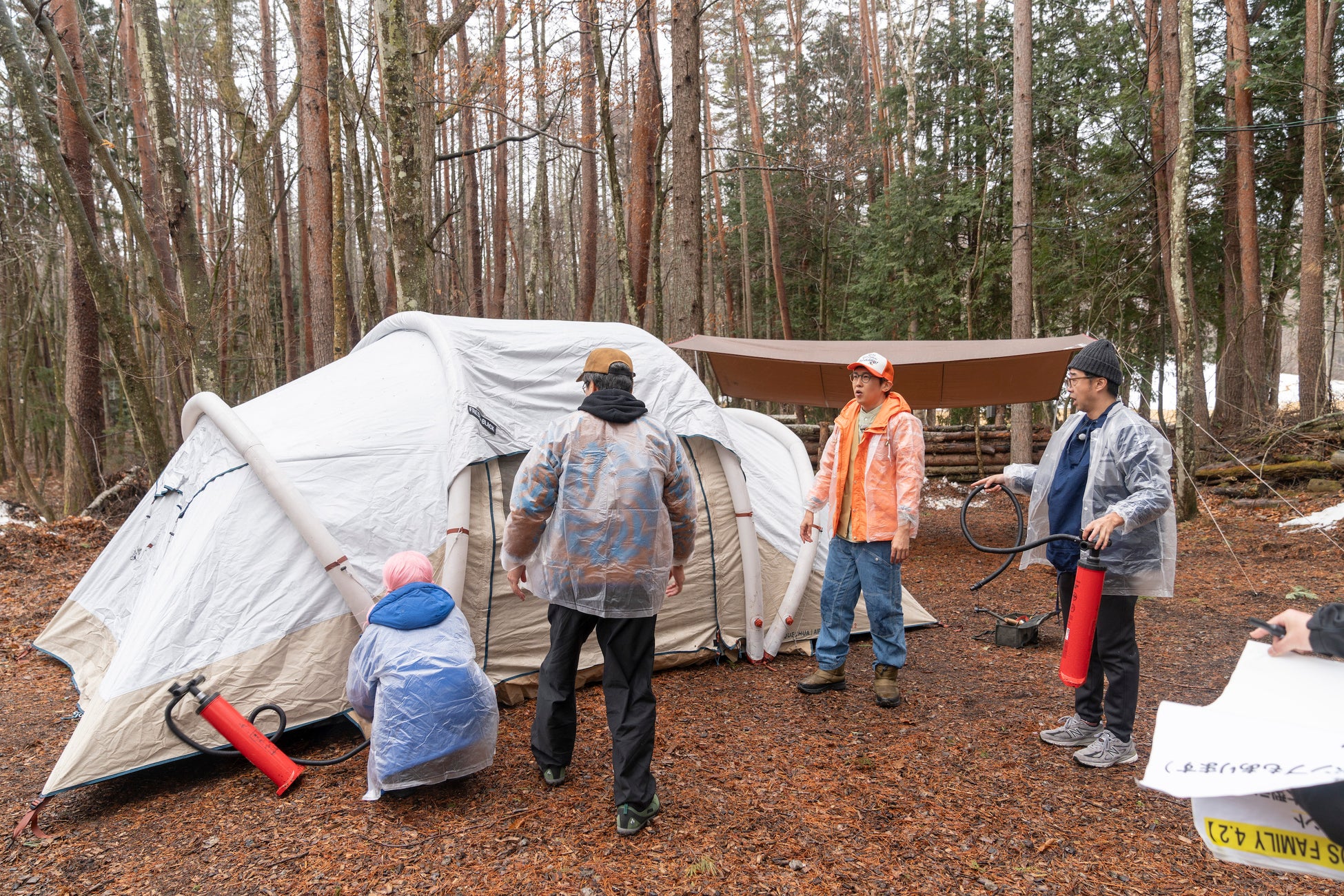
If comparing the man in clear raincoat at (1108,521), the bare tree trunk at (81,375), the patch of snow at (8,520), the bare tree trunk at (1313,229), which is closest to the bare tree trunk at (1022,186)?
the bare tree trunk at (1313,229)

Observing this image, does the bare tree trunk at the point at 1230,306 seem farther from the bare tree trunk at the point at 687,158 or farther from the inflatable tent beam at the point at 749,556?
the inflatable tent beam at the point at 749,556

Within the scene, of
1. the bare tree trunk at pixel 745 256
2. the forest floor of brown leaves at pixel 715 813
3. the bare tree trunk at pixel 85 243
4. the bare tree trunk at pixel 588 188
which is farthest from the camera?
the bare tree trunk at pixel 745 256

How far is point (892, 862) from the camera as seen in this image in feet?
7.97

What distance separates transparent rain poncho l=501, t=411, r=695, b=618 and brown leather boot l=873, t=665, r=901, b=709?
1.58 meters

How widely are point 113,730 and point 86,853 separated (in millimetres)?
404

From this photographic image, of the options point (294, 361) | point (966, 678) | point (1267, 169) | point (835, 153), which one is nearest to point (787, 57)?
point (835, 153)

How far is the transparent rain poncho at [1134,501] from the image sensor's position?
8.86 ft

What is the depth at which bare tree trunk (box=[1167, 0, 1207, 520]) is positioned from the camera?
710 cm

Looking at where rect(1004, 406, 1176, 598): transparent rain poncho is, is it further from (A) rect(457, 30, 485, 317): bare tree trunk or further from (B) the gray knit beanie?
(A) rect(457, 30, 485, 317): bare tree trunk

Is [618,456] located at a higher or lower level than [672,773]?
higher

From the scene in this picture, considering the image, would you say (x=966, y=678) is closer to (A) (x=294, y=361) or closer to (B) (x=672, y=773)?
(B) (x=672, y=773)

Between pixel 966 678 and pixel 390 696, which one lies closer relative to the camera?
pixel 390 696

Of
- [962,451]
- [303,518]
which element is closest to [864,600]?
[303,518]

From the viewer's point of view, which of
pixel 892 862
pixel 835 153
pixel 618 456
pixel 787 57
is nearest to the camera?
pixel 892 862
